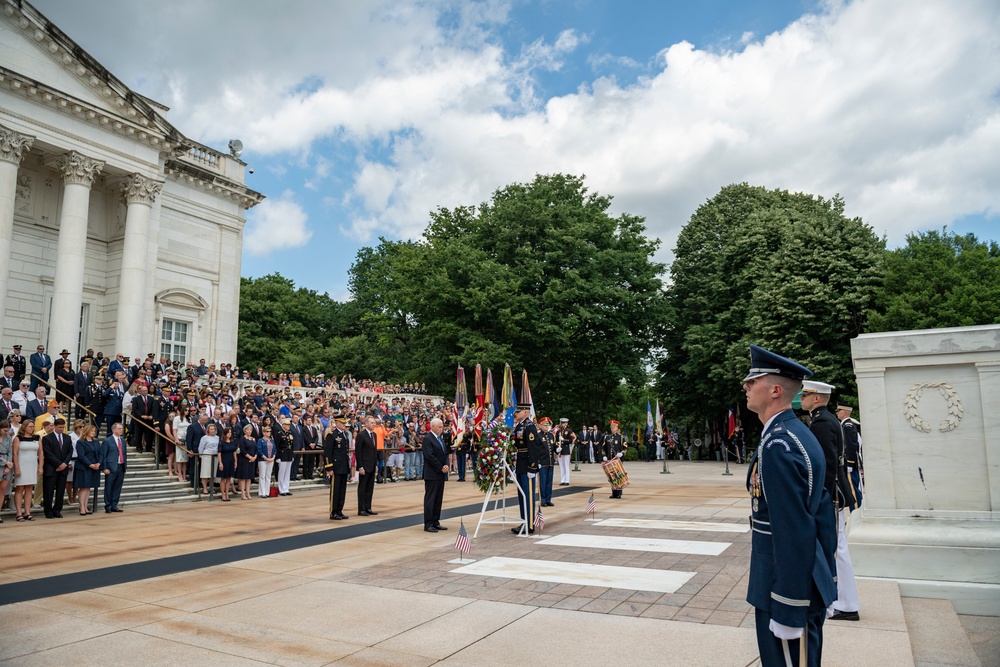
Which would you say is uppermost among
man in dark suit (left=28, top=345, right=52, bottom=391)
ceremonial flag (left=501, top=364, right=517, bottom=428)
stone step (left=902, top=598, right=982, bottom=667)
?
man in dark suit (left=28, top=345, right=52, bottom=391)

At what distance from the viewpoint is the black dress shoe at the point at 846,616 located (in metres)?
5.82

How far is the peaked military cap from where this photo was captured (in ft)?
11.6

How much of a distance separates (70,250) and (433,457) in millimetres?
21245

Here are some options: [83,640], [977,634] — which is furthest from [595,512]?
[83,640]

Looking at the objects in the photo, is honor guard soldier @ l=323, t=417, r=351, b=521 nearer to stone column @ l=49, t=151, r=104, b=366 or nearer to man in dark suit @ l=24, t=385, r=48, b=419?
man in dark suit @ l=24, t=385, r=48, b=419

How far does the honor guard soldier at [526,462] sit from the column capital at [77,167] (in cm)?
2306

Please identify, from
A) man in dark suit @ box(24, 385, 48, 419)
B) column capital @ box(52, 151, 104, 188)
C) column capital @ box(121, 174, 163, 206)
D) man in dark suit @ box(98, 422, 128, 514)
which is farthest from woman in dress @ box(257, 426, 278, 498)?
column capital @ box(121, 174, 163, 206)

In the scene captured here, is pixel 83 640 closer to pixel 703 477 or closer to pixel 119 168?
pixel 703 477

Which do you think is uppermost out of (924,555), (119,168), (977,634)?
(119,168)

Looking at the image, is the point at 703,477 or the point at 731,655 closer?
the point at 731,655

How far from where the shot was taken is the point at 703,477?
25125 millimetres

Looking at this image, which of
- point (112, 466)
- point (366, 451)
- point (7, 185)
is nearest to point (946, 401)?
point (366, 451)

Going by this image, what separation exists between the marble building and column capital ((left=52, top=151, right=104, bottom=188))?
1.9 inches

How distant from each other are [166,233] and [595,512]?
25.8 meters
